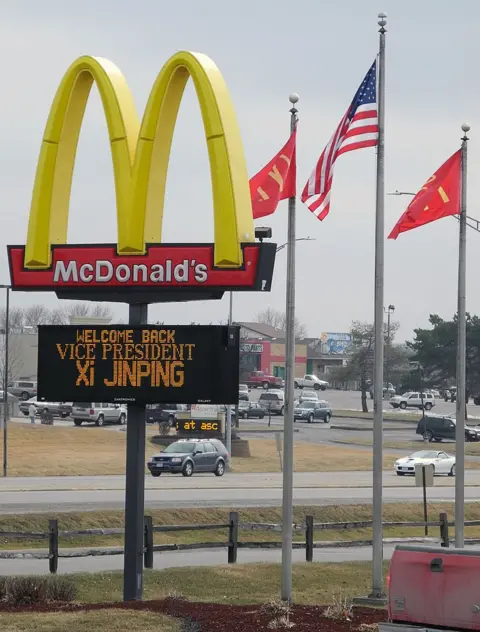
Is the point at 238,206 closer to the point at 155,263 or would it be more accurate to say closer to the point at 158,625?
the point at 155,263

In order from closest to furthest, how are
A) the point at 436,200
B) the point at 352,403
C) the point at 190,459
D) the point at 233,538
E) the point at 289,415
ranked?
the point at 289,415 < the point at 436,200 < the point at 233,538 < the point at 190,459 < the point at 352,403

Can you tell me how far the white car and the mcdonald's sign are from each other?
38.4 meters

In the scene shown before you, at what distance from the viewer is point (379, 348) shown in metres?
21.4

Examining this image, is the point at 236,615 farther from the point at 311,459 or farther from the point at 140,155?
the point at 311,459

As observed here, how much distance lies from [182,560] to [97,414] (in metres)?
52.4

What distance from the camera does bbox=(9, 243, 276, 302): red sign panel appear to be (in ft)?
59.7

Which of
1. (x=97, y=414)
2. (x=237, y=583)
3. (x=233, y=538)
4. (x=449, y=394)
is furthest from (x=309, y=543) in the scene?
(x=449, y=394)

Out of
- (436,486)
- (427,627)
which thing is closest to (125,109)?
(427,627)

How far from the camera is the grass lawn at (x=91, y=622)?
1528 cm

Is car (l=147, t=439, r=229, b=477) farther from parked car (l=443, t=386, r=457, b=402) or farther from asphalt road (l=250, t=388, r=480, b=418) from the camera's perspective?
parked car (l=443, t=386, r=457, b=402)

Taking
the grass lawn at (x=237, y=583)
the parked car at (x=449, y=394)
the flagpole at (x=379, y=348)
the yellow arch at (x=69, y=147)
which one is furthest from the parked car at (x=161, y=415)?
the parked car at (x=449, y=394)

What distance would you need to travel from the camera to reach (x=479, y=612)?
12070 millimetres

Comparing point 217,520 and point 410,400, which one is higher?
point 410,400

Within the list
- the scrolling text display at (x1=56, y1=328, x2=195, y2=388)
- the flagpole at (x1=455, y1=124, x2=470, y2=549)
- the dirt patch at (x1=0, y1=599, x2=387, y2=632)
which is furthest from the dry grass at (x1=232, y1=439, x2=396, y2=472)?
the dirt patch at (x1=0, y1=599, x2=387, y2=632)
